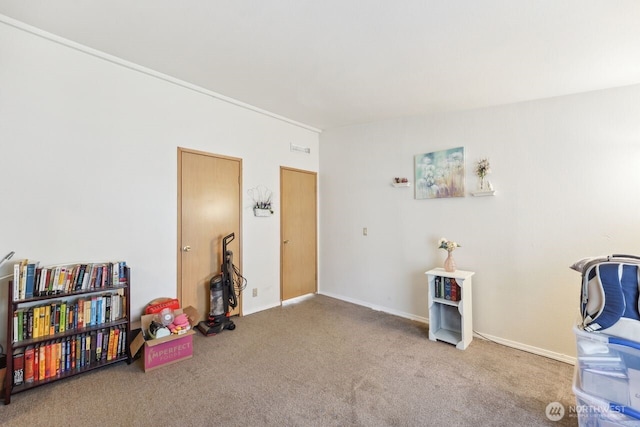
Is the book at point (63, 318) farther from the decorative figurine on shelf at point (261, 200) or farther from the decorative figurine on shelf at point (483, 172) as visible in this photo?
the decorative figurine on shelf at point (483, 172)

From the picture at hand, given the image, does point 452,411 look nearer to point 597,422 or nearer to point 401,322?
point 597,422

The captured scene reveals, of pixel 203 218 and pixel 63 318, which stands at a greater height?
pixel 203 218

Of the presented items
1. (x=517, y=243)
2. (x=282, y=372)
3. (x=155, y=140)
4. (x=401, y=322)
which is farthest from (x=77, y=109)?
(x=517, y=243)

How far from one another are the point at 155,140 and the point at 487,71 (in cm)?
329

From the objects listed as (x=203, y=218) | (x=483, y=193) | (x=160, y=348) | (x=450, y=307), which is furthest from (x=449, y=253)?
(x=160, y=348)

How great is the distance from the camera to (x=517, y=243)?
2998 millimetres

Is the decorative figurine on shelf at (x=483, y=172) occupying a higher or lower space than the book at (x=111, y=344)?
higher

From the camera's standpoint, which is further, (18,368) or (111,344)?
(111,344)

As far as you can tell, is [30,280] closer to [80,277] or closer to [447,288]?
[80,277]

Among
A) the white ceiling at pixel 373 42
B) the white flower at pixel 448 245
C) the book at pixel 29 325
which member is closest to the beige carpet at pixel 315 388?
the book at pixel 29 325

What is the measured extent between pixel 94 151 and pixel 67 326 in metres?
1.49

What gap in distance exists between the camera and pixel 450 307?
10.8 ft

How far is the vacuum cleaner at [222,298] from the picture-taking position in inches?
125

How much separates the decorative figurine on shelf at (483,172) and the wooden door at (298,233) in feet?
8.04
